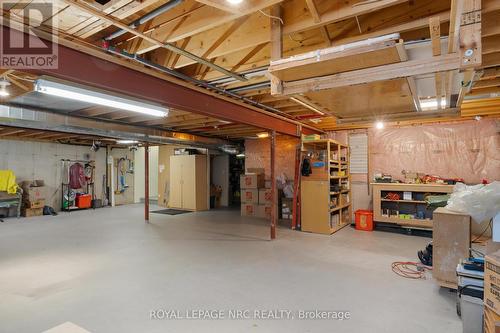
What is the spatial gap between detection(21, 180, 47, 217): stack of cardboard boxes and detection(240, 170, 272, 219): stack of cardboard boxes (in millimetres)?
5997

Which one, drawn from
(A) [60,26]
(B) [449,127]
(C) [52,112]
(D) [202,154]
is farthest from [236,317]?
(D) [202,154]

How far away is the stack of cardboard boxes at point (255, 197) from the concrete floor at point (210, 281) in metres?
1.95

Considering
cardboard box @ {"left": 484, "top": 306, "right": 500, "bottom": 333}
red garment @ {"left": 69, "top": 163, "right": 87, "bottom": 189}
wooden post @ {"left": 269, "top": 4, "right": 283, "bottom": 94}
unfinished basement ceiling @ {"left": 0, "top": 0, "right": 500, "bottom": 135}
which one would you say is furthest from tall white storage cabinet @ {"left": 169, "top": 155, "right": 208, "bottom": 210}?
cardboard box @ {"left": 484, "top": 306, "right": 500, "bottom": 333}

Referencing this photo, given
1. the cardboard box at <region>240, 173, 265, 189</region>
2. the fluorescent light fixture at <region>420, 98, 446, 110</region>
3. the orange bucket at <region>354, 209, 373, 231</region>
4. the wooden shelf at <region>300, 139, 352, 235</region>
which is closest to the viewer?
the fluorescent light fixture at <region>420, 98, 446, 110</region>

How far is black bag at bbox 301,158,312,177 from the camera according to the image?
5793 millimetres

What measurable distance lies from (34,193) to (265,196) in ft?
22.1

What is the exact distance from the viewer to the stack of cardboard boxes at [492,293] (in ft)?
5.46

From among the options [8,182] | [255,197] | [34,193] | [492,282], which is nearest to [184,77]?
[492,282]

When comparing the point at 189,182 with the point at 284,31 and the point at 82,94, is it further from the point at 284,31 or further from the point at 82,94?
the point at 284,31

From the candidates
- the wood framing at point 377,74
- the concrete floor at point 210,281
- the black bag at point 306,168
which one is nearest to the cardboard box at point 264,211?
the concrete floor at point 210,281

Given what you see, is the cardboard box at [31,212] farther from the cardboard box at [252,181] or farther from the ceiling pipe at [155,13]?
the ceiling pipe at [155,13]

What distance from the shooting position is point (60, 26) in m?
2.18

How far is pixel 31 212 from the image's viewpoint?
7.80 m
